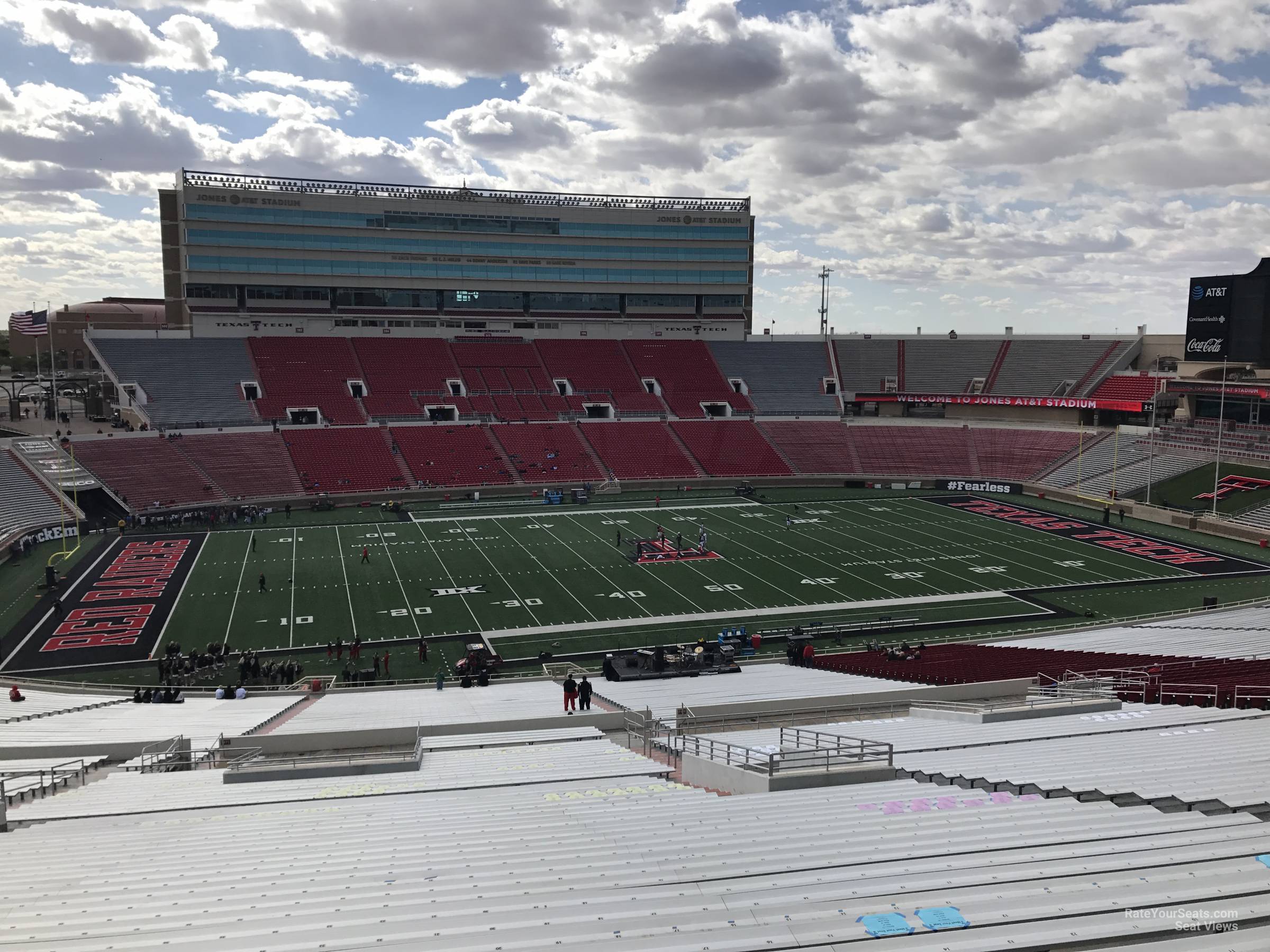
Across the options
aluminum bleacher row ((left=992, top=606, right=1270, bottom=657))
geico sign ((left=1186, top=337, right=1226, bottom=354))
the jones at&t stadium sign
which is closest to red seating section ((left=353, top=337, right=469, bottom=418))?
the jones at&t stadium sign

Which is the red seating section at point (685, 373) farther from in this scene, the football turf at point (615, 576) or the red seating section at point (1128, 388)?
the red seating section at point (1128, 388)

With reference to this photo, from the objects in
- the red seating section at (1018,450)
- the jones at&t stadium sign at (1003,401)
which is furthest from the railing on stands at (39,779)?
the jones at&t stadium sign at (1003,401)

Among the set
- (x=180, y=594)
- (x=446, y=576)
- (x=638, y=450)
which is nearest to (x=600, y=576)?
(x=446, y=576)

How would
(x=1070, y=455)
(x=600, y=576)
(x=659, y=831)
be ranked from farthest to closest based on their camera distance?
(x=1070, y=455)
(x=600, y=576)
(x=659, y=831)

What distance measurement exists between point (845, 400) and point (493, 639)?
48.4 m

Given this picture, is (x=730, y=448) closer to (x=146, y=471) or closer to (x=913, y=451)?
(x=913, y=451)

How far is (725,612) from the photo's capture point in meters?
30.8

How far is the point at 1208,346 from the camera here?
54.9 meters

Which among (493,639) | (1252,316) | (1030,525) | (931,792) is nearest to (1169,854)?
(931,792)

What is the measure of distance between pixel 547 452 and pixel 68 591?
29.2 meters

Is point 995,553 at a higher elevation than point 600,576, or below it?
higher

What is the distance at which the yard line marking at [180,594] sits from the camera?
2719cm

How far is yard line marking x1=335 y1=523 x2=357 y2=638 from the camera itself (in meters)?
29.7

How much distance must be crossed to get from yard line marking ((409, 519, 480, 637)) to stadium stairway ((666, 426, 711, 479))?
1892 centimetres
